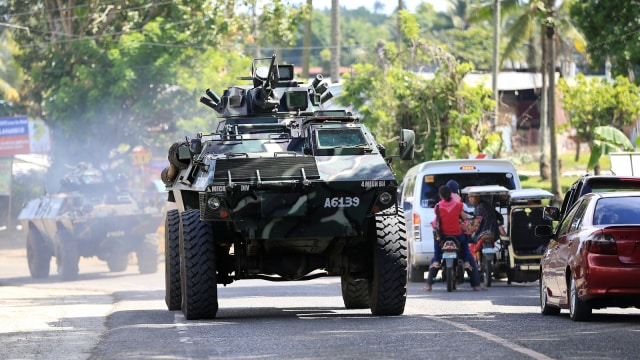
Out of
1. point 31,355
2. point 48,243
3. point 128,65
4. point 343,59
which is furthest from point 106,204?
point 343,59

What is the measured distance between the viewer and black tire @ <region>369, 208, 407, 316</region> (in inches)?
635

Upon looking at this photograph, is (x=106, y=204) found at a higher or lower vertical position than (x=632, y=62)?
lower

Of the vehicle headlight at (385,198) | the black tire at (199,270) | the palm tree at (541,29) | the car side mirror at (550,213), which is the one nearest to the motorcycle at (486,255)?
the car side mirror at (550,213)

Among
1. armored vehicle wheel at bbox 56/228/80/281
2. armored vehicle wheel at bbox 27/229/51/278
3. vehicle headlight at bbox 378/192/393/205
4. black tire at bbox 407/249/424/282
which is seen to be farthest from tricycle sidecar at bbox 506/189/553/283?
armored vehicle wheel at bbox 27/229/51/278

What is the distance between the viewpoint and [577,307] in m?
14.7

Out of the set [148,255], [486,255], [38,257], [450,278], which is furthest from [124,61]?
[450,278]

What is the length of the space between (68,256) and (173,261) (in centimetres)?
1398

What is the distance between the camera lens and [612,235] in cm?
1424

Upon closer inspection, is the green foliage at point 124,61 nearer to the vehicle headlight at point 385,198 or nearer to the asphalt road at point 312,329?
the asphalt road at point 312,329

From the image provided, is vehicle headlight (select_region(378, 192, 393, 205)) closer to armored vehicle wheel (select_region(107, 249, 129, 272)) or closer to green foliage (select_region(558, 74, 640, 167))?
armored vehicle wheel (select_region(107, 249, 129, 272))

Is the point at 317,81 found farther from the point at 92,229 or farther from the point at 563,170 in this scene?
the point at 563,170

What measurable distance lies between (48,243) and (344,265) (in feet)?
57.9

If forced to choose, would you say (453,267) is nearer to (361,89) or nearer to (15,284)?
(15,284)

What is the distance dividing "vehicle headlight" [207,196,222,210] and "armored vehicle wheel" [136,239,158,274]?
16.4m
